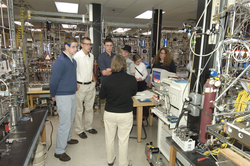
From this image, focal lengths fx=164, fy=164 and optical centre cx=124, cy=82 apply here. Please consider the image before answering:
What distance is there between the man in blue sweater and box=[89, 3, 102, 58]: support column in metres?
2.52

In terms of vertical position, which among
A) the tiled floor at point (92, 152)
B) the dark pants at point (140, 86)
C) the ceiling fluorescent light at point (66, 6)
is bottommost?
the tiled floor at point (92, 152)

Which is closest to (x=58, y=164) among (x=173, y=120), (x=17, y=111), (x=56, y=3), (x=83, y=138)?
(x=83, y=138)

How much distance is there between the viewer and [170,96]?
2260 mm

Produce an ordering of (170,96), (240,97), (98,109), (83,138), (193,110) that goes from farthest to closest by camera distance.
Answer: (98,109), (83,138), (170,96), (193,110), (240,97)

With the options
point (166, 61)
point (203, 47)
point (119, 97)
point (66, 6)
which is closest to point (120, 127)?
point (119, 97)

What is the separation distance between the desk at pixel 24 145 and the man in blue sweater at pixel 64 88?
323 millimetres

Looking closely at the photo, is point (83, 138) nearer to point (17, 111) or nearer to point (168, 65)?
point (17, 111)

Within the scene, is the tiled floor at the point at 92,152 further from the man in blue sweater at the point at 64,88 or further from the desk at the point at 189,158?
the desk at the point at 189,158

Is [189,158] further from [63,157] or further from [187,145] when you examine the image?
[63,157]

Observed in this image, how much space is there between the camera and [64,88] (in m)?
2.38

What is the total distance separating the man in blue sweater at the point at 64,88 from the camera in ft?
7.57

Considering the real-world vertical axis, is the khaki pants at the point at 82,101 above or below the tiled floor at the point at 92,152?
above

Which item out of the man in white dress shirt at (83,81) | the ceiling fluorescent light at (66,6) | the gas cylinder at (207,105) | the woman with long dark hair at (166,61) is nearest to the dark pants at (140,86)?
the woman with long dark hair at (166,61)

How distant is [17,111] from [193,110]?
2182 millimetres
